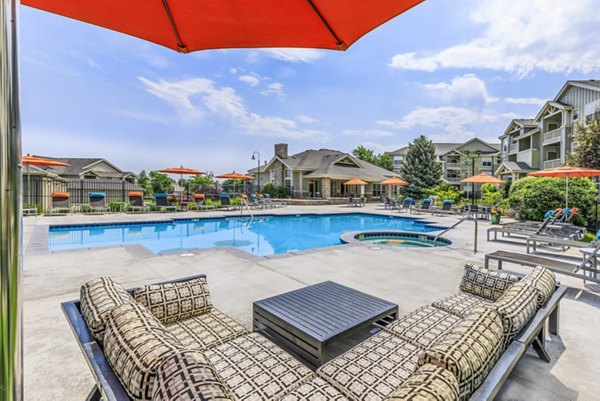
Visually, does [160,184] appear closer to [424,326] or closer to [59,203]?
[59,203]

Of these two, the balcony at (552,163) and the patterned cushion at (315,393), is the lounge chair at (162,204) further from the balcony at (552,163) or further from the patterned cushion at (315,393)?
the balcony at (552,163)

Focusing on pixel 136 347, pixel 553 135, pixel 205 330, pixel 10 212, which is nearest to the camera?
pixel 10 212

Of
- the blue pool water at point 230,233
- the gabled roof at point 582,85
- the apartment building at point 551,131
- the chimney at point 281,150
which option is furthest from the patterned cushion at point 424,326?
the chimney at point 281,150

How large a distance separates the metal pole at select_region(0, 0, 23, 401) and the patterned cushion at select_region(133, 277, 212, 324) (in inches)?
78.7

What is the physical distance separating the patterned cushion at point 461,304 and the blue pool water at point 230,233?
6.53 meters

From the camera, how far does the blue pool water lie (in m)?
9.98

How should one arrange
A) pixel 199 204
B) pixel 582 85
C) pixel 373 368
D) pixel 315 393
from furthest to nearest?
pixel 582 85 → pixel 199 204 → pixel 373 368 → pixel 315 393

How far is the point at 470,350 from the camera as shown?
1.57 metres

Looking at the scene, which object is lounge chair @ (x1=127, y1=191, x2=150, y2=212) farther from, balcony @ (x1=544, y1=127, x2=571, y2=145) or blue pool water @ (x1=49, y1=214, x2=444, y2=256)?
balcony @ (x1=544, y1=127, x2=571, y2=145)

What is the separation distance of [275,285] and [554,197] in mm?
13258

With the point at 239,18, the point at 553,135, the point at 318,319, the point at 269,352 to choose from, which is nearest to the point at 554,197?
the point at 318,319

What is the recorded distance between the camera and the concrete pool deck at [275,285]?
102 inches

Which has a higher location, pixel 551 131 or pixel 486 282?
pixel 551 131

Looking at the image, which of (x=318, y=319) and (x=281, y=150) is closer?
(x=318, y=319)
